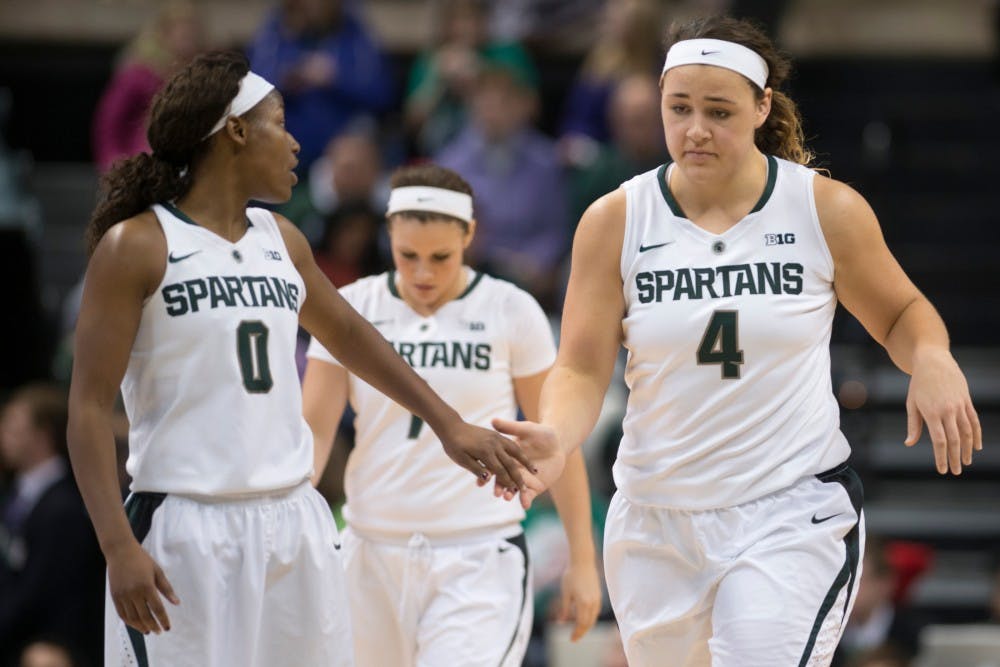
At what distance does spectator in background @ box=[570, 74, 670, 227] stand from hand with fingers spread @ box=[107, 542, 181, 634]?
5681mm

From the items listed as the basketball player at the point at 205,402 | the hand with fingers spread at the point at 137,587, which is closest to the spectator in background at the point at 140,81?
the basketball player at the point at 205,402

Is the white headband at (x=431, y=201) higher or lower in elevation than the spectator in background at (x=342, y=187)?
lower

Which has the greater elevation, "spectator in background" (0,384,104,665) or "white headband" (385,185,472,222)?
"white headband" (385,185,472,222)

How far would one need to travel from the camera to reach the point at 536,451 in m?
4.44

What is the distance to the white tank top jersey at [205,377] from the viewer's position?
4203 mm

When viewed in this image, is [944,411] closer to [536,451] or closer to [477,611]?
[536,451]

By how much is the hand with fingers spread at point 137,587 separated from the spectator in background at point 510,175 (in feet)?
19.0

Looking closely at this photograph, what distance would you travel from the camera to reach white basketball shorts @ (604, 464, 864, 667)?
428 cm

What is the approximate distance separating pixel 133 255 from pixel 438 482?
161 centimetres

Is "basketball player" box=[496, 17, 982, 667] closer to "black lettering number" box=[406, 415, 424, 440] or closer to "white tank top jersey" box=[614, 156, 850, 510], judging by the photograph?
"white tank top jersey" box=[614, 156, 850, 510]

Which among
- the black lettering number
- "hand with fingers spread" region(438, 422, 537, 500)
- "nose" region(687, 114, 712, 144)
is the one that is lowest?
"hand with fingers spread" region(438, 422, 537, 500)

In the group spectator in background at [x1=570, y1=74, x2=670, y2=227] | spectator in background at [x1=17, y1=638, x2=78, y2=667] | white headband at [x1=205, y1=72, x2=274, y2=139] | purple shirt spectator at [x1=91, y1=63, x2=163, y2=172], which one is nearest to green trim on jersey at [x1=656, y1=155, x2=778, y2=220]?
white headband at [x1=205, y1=72, x2=274, y2=139]

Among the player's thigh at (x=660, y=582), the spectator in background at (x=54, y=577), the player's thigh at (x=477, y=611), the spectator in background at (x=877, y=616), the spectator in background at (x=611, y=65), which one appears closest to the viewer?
the player's thigh at (x=660, y=582)

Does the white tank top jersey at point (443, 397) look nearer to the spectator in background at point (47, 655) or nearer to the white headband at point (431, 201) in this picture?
the white headband at point (431, 201)
